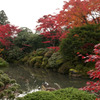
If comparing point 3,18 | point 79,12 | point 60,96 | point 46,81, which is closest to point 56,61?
point 46,81

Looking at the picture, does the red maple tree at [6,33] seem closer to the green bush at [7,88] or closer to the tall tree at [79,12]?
the tall tree at [79,12]

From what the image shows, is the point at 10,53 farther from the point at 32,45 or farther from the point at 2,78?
the point at 2,78

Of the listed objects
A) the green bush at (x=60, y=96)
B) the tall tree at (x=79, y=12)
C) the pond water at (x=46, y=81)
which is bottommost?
the pond water at (x=46, y=81)

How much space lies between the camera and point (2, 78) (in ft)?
15.4

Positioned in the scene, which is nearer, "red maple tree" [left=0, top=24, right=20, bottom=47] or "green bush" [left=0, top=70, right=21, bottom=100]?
"green bush" [left=0, top=70, right=21, bottom=100]

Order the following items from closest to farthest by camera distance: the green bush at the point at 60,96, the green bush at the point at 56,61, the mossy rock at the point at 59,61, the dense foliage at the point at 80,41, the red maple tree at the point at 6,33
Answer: the green bush at the point at 60,96, the dense foliage at the point at 80,41, the mossy rock at the point at 59,61, the green bush at the point at 56,61, the red maple tree at the point at 6,33

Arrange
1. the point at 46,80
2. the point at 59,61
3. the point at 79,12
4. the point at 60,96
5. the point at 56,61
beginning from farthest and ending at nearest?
the point at 56,61
the point at 59,61
the point at 79,12
the point at 46,80
the point at 60,96

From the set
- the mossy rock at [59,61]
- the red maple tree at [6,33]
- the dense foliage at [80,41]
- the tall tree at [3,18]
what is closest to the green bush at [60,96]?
the dense foliage at [80,41]

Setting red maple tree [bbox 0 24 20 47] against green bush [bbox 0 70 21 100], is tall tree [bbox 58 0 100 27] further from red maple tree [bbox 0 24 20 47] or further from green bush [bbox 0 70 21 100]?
red maple tree [bbox 0 24 20 47]

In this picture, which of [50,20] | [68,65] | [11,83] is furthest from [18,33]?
[11,83]

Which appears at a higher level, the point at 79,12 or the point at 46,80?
the point at 79,12

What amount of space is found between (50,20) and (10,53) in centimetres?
951

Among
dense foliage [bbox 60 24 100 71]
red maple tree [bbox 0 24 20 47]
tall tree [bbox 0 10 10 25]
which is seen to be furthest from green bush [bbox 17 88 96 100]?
tall tree [bbox 0 10 10 25]

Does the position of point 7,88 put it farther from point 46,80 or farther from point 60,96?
point 46,80
